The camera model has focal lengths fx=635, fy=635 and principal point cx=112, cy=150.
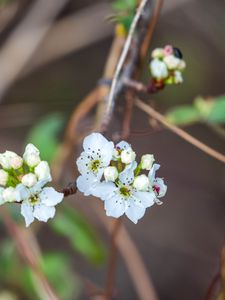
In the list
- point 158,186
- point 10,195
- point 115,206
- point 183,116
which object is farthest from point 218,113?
point 10,195

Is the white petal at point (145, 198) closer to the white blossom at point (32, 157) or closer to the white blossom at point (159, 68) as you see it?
the white blossom at point (32, 157)

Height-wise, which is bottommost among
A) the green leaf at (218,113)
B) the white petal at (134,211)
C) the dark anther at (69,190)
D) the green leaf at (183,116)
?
the white petal at (134,211)

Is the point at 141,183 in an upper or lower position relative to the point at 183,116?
lower

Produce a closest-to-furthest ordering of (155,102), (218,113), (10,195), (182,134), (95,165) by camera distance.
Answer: (10,195)
(95,165)
(182,134)
(218,113)
(155,102)

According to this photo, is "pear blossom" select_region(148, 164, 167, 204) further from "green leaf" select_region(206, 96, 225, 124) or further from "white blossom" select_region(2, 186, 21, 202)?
"green leaf" select_region(206, 96, 225, 124)

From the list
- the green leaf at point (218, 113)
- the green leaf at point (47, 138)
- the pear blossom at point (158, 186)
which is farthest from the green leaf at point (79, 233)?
the pear blossom at point (158, 186)

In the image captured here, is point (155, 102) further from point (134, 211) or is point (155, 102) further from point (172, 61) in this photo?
point (134, 211)

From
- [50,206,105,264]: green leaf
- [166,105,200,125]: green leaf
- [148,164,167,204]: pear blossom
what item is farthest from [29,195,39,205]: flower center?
A: [50,206,105,264]: green leaf
